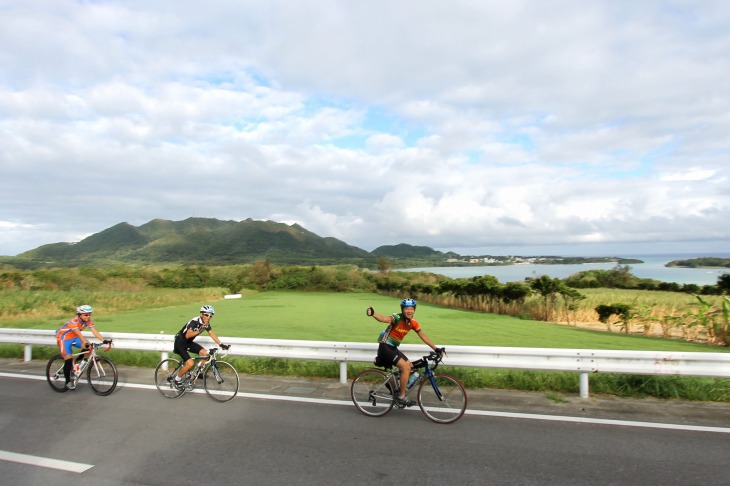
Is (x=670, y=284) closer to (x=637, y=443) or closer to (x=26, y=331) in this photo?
(x=637, y=443)

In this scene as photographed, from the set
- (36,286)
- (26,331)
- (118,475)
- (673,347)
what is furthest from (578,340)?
(36,286)

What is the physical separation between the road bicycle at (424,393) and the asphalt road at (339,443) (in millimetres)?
190

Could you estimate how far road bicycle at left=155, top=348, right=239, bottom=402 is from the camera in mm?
→ 7641

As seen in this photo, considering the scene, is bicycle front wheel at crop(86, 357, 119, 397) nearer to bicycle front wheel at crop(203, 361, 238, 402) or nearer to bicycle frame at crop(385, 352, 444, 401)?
bicycle front wheel at crop(203, 361, 238, 402)

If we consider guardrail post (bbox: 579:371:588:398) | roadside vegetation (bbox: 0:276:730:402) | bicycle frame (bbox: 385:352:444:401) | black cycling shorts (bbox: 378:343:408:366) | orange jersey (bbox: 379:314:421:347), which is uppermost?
orange jersey (bbox: 379:314:421:347)

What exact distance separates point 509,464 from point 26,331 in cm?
1144

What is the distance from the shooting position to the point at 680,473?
4.62 metres

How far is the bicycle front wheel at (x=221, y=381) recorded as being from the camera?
7.62 metres

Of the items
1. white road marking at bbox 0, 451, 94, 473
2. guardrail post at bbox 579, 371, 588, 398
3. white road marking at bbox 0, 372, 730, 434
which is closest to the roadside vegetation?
guardrail post at bbox 579, 371, 588, 398

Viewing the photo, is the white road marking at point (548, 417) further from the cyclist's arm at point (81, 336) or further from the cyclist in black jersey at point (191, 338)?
the cyclist's arm at point (81, 336)

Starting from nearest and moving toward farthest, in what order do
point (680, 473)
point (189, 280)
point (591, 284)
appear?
point (680, 473) → point (591, 284) → point (189, 280)

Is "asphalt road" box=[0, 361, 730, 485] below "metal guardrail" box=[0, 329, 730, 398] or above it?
below

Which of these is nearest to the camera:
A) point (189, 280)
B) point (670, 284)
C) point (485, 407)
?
point (485, 407)

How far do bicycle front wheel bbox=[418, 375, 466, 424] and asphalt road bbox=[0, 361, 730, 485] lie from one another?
16 cm
